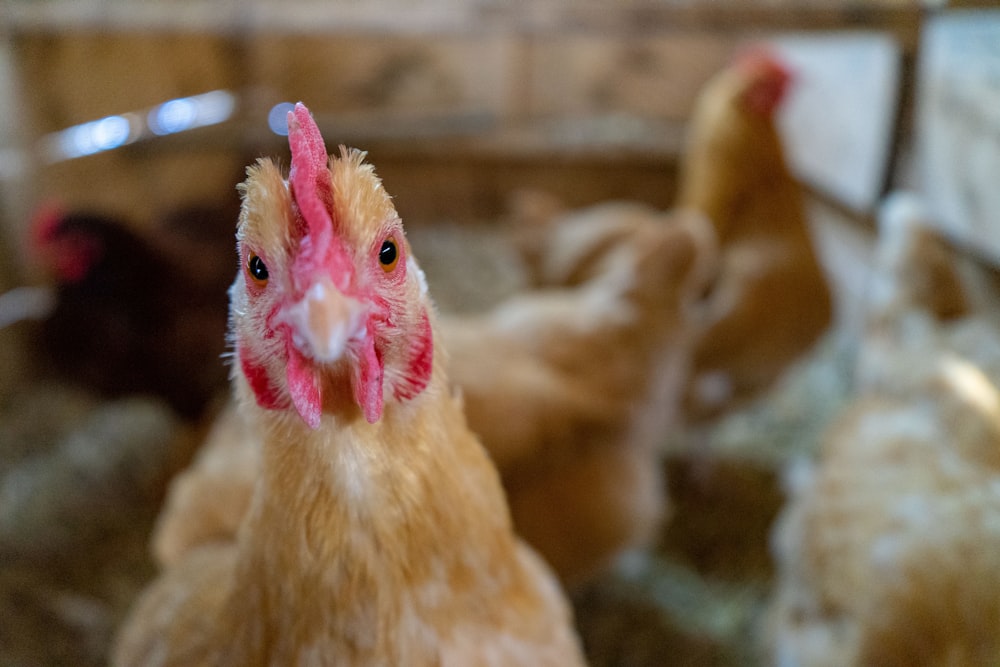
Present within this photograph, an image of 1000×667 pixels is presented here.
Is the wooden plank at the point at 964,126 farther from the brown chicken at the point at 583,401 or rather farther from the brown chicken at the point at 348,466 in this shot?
the brown chicken at the point at 348,466

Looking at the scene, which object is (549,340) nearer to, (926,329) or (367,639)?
(926,329)

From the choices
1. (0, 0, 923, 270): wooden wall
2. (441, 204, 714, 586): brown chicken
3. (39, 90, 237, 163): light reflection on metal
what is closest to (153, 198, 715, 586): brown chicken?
(441, 204, 714, 586): brown chicken

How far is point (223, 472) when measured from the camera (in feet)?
3.53

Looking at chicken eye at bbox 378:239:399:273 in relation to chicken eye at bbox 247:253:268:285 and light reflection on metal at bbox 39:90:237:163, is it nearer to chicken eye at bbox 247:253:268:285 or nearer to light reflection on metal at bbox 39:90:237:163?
chicken eye at bbox 247:253:268:285

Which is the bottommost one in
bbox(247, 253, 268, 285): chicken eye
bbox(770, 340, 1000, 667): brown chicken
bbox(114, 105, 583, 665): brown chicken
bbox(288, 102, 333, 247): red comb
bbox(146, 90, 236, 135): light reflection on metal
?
bbox(770, 340, 1000, 667): brown chicken

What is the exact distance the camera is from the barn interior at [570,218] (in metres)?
1.08

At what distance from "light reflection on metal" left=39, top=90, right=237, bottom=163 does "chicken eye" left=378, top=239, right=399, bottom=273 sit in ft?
6.34

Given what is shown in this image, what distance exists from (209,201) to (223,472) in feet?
4.56

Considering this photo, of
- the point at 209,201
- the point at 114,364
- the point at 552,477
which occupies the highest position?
the point at 209,201

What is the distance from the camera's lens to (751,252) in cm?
183

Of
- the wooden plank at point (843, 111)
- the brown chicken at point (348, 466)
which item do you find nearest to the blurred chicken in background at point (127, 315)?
the brown chicken at point (348, 466)

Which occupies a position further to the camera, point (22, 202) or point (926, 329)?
point (22, 202)

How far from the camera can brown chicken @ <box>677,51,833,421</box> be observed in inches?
68.4

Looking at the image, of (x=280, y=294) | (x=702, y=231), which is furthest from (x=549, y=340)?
(x=280, y=294)
